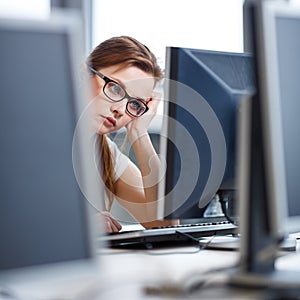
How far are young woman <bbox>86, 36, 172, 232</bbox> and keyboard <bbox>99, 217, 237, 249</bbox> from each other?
0.63 feet

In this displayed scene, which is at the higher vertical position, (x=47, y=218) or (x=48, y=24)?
(x=48, y=24)

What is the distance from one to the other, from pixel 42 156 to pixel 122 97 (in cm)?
104

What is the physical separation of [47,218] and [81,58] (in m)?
0.26

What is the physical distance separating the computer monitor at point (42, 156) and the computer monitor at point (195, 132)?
1.50 ft

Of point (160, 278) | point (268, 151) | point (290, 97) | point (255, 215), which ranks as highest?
point (290, 97)

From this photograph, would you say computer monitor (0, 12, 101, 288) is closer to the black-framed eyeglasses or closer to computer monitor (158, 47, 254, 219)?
computer monitor (158, 47, 254, 219)

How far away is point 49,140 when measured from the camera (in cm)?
86

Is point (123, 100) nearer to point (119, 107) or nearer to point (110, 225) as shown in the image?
point (119, 107)

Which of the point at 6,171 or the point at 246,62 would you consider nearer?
the point at 6,171

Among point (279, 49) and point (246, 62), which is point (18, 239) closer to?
point (279, 49)

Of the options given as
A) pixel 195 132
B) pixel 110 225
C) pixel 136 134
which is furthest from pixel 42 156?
pixel 136 134

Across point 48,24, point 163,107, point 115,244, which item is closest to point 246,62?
point 163,107

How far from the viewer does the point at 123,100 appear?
1.88 metres

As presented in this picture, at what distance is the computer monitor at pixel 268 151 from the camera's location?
97cm
